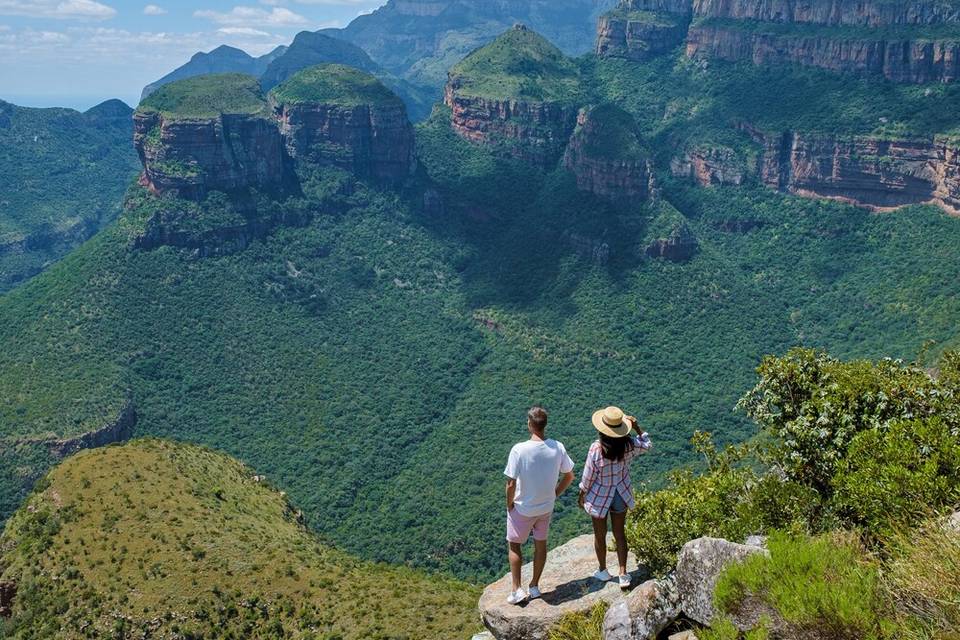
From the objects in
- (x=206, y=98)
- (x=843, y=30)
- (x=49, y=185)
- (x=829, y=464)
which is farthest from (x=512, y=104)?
(x=49, y=185)

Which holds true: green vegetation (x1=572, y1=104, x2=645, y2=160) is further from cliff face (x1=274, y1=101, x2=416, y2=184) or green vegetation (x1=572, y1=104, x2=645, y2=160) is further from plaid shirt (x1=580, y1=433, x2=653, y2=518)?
plaid shirt (x1=580, y1=433, x2=653, y2=518)

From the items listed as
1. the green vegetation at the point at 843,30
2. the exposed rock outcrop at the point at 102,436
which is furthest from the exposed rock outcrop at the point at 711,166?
the exposed rock outcrop at the point at 102,436

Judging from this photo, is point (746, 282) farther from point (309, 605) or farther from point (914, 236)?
point (309, 605)

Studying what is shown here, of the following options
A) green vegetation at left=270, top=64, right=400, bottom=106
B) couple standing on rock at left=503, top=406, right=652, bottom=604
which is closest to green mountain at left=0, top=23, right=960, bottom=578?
green vegetation at left=270, top=64, right=400, bottom=106

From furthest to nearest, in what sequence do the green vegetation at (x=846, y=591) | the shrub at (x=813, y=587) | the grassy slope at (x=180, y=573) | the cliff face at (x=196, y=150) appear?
the cliff face at (x=196, y=150) → the grassy slope at (x=180, y=573) → the shrub at (x=813, y=587) → the green vegetation at (x=846, y=591)

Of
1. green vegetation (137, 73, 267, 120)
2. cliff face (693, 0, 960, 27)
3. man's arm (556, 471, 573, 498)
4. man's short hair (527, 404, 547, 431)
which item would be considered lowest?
man's arm (556, 471, 573, 498)

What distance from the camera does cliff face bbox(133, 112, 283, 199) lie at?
294ft

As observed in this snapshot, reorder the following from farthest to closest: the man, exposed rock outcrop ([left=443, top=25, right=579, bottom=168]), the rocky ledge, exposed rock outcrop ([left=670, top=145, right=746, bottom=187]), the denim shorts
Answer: exposed rock outcrop ([left=443, top=25, right=579, bottom=168]) → exposed rock outcrop ([left=670, top=145, right=746, bottom=187]) → the denim shorts → the man → the rocky ledge

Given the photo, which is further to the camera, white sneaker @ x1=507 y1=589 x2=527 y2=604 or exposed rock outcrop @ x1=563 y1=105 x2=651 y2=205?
exposed rock outcrop @ x1=563 y1=105 x2=651 y2=205

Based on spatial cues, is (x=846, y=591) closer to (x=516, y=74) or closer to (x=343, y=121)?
(x=343, y=121)

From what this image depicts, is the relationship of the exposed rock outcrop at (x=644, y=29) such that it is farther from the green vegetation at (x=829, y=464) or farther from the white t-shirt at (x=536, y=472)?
the white t-shirt at (x=536, y=472)

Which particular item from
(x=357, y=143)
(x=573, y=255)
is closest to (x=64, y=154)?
(x=357, y=143)

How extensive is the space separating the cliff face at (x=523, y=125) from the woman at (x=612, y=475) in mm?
106149

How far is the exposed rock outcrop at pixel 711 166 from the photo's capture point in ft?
385
